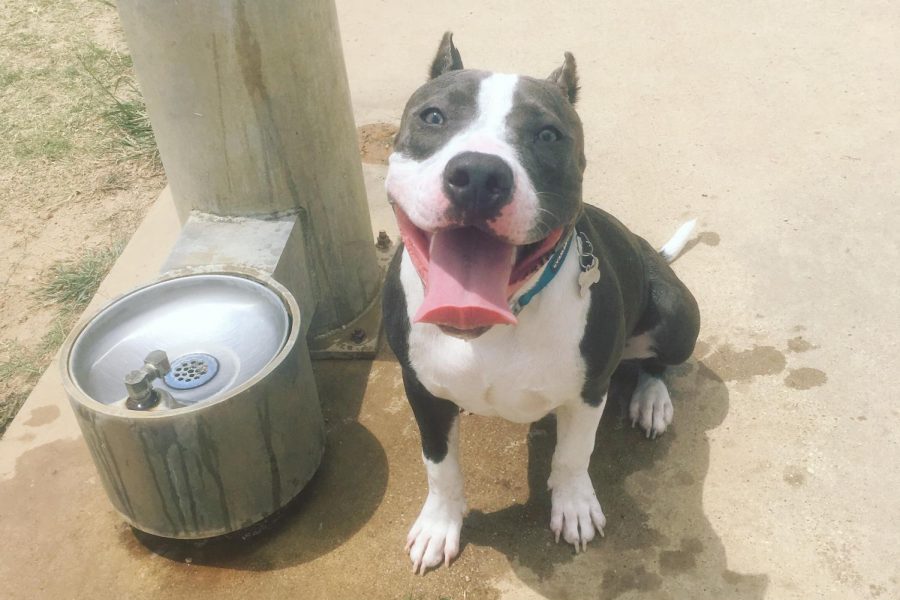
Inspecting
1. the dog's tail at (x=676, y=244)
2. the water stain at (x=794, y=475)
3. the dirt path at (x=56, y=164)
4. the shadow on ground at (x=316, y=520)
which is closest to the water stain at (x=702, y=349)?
the dog's tail at (x=676, y=244)

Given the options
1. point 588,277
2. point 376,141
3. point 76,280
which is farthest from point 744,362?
point 76,280

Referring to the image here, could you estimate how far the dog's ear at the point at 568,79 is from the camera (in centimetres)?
244

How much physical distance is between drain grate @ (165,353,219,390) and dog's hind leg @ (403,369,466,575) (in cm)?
68

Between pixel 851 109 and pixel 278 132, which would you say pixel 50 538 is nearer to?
pixel 278 132

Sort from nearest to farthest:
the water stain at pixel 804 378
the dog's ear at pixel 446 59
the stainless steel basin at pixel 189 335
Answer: the dog's ear at pixel 446 59 → the stainless steel basin at pixel 189 335 → the water stain at pixel 804 378

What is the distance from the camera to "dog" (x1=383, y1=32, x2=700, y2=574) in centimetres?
194

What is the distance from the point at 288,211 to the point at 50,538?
1.47 meters

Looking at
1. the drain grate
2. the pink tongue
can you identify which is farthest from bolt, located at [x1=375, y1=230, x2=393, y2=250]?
the pink tongue

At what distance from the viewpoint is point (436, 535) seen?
2.79m

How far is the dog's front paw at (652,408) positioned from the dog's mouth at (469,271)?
1.29 meters

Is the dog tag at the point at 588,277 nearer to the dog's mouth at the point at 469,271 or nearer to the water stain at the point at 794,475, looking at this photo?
the dog's mouth at the point at 469,271

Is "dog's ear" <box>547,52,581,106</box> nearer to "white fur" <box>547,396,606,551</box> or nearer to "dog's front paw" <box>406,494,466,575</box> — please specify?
"white fur" <box>547,396,606,551</box>

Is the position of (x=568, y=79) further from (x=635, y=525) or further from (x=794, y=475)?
(x=794, y=475)

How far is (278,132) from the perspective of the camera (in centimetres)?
313
